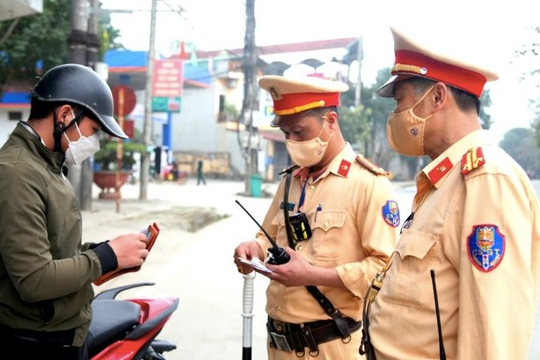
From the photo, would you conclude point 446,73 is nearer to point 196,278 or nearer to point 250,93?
point 196,278

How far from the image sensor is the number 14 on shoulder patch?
52.8 inches

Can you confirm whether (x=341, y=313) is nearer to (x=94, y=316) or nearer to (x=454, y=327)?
(x=454, y=327)

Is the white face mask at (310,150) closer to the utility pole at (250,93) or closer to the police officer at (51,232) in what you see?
the police officer at (51,232)

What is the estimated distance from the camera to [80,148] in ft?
7.02

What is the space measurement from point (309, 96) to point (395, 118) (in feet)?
2.57

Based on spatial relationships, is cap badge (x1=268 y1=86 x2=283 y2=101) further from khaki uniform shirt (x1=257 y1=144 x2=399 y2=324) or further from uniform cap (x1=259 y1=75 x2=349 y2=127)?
khaki uniform shirt (x1=257 y1=144 x2=399 y2=324)

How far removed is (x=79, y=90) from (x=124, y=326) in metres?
1.30

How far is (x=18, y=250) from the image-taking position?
179 centimetres

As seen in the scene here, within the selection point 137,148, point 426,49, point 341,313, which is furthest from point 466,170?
point 137,148

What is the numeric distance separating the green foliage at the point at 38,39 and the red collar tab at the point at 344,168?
11975 mm

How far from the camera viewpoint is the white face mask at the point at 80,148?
2105 mm

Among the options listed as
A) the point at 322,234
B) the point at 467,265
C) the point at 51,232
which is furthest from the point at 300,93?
the point at 467,265

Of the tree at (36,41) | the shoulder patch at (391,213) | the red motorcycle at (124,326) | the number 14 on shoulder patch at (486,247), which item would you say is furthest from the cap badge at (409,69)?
the tree at (36,41)

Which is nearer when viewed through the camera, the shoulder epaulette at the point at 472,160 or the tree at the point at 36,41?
the shoulder epaulette at the point at 472,160
